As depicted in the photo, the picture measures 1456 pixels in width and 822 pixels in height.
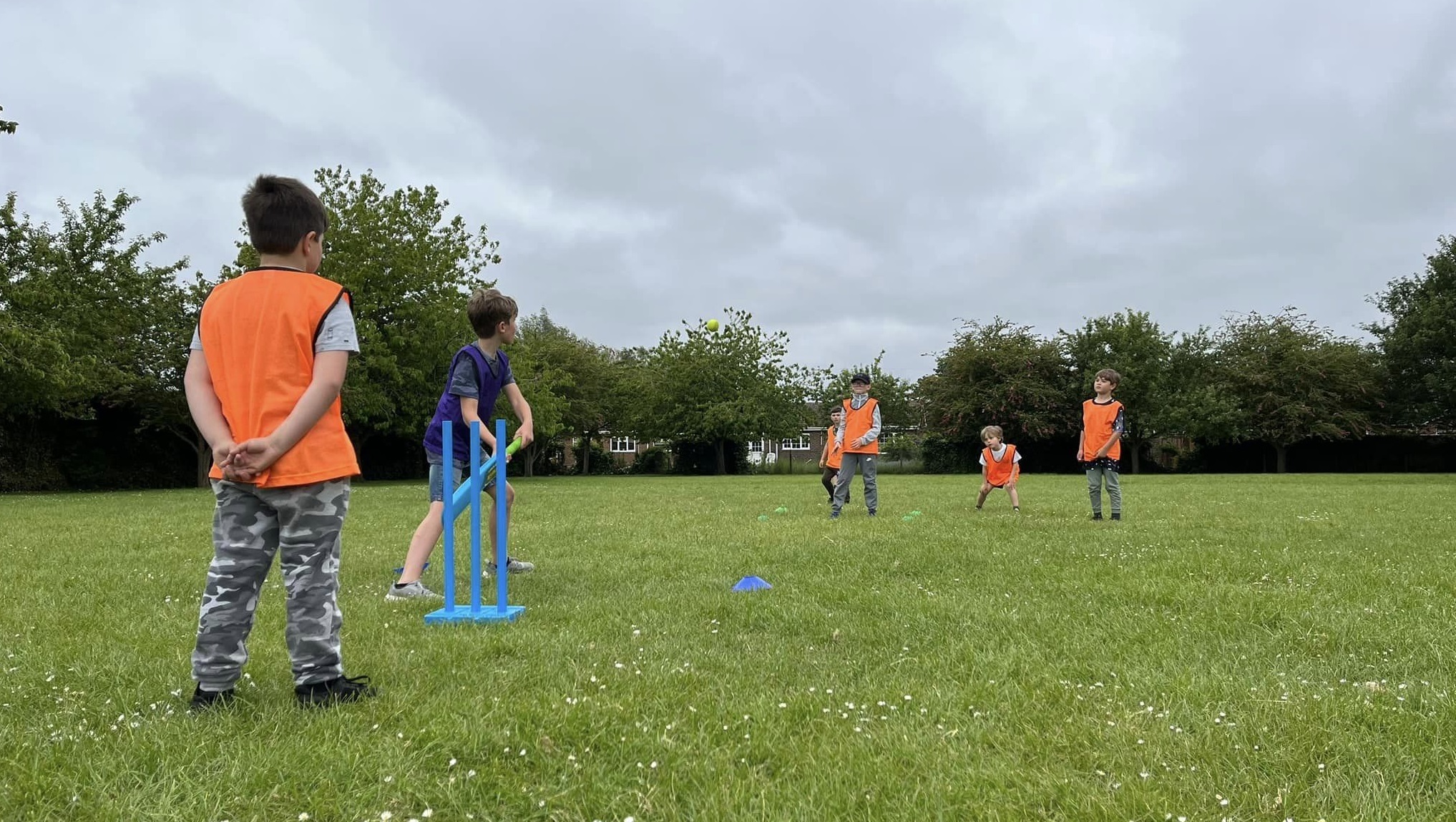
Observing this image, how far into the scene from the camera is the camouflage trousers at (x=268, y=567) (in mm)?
3266

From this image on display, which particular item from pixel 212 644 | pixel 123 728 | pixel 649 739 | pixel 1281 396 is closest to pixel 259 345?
pixel 212 644

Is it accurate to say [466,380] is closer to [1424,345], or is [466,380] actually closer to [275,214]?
[275,214]

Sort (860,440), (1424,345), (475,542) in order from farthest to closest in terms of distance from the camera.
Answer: (1424,345) < (860,440) < (475,542)

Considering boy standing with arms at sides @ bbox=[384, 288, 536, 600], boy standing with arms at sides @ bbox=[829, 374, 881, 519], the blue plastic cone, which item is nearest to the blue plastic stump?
boy standing with arms at sides @ bbox=[384, 288, 536, 600]

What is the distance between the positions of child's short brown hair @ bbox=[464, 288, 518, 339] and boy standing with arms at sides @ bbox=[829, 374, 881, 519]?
6.77 m

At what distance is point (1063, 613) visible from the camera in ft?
17.1

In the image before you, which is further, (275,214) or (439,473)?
(439,473)

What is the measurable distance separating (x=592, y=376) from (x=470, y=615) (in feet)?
161

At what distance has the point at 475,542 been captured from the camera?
552 cm

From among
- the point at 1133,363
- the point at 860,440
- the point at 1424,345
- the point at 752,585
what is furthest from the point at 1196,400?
the point at 752,585

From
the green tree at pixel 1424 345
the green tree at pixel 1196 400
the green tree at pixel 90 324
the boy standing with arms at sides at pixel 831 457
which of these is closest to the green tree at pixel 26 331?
the green tree at pixel 90 324

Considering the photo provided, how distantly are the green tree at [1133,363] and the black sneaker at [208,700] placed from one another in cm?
4627

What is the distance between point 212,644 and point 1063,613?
456 cm

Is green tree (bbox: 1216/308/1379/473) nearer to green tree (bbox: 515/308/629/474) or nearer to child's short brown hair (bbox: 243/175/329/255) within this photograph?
green tree (bbox: 515/308/629/474)
